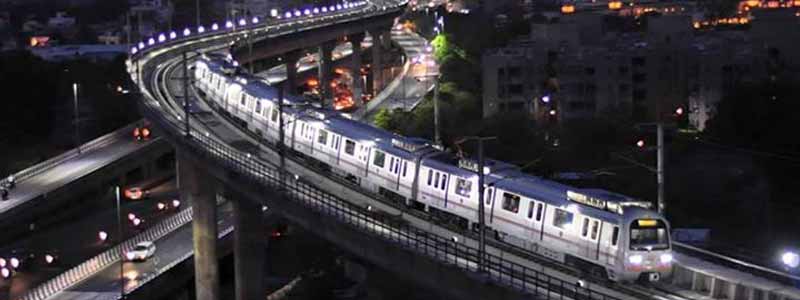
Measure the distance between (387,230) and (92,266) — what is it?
580 inches

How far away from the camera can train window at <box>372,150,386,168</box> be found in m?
36.6

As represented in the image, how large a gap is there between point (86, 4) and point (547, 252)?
154 m

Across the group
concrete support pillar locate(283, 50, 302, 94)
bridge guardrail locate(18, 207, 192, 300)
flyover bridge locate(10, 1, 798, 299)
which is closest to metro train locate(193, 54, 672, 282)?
flyover bridge locate(10, 1, 798, 299)

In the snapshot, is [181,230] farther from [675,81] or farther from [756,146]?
[675,81]

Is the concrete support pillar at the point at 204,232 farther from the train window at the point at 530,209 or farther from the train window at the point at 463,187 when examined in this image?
the train window at the point at 530,209

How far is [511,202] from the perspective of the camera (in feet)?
100

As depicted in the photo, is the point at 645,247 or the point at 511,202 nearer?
the point at 645,247

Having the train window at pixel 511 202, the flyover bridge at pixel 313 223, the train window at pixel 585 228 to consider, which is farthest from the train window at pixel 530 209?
the train window at pixel 585 228

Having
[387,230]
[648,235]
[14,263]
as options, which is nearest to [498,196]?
[387,230]

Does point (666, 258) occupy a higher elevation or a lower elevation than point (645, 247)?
lower

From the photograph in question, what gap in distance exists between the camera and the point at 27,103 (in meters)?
86.3

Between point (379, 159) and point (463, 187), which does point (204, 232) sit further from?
point (463, 187)

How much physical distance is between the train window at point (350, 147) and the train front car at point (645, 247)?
42.4ft

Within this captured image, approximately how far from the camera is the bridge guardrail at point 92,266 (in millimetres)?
39812
